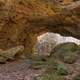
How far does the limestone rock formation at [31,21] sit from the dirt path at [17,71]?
119 inches

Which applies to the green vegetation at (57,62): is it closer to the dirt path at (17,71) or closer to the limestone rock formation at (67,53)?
the limestone rock formation at (67,53)

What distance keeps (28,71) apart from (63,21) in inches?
175

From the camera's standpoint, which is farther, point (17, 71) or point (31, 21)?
point (31, 21)

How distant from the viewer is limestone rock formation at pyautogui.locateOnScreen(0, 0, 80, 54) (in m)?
9.16

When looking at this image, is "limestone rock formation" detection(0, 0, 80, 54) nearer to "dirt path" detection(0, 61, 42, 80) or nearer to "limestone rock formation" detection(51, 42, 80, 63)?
"limestone rock formation" detection(51, 42, 80, 63)

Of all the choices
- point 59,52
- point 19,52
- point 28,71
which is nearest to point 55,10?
point 19,52

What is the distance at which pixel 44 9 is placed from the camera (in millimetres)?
9773

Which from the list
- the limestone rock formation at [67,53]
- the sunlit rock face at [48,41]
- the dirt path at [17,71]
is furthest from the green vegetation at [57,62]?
the sunlit rock face at [48,41]

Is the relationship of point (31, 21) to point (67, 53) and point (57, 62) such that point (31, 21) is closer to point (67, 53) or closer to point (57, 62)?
point (67, 53)

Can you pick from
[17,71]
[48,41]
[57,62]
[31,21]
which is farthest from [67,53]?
[48,41]

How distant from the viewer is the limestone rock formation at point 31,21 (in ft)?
30.1

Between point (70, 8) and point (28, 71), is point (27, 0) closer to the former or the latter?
point (70, 8)

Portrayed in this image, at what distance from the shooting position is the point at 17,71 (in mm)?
5496

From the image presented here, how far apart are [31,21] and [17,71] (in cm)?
408
